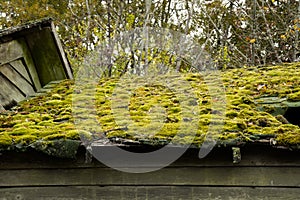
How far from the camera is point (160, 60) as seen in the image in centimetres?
1216

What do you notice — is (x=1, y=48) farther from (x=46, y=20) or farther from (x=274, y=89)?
(x=274, y=89)

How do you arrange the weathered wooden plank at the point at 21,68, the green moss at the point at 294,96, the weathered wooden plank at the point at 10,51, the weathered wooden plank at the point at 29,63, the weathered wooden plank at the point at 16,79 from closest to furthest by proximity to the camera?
the green moss at the point at 294,96 < the weathered wooden plank at the point at 10,51 < the weathered wooden plank at the point at 16,79 < the weathered wooden plank at the point at 21,68 < the weathered wooden plank at the point at 29,63

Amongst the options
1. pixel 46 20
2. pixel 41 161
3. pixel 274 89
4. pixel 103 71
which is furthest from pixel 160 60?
pixel 41 161

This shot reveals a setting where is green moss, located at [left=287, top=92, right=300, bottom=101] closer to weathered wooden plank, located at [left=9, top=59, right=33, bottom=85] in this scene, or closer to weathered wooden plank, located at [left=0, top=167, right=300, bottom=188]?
weathered wooden plank, located at [left=0, top=167, right=300, bottom=188]

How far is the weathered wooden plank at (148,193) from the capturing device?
305 centimetres

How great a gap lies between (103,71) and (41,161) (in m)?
8.17

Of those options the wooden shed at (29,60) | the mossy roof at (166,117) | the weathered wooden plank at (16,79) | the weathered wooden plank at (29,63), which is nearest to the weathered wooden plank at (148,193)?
the mossy roof at (166,117)

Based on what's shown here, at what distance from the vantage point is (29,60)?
551 cm

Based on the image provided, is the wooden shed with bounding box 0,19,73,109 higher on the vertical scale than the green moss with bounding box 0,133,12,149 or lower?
higher

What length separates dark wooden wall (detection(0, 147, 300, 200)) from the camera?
305cm

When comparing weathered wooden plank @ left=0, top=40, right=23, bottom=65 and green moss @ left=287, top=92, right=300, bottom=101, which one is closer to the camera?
green moss @ left=287, top=92, right=300, bottom=101

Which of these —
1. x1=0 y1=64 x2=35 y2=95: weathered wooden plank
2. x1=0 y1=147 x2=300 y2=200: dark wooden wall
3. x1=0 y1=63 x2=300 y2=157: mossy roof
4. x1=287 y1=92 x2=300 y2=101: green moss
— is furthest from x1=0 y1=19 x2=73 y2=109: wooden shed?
x1=287 y1=92 x2=300 y2=101: green moss

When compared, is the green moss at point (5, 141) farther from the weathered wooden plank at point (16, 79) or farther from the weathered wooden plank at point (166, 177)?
the weathered wooden plank at point (16, 79)

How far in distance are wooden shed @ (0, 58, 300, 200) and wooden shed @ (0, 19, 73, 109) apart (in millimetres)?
1261
